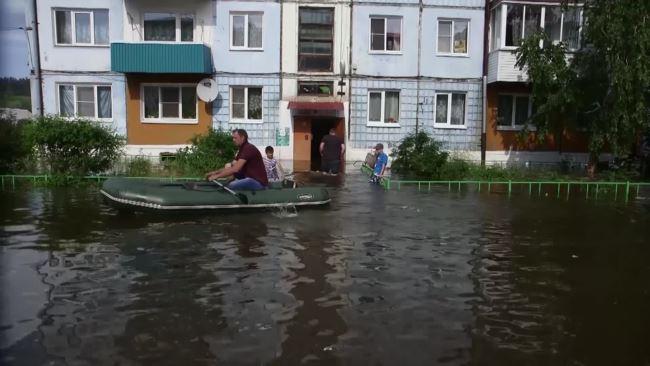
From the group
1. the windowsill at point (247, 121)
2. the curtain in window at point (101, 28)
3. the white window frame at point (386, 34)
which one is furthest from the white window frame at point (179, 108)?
the white window frame at point (386, 34)

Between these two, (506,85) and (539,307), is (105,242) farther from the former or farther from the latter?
(506,85)

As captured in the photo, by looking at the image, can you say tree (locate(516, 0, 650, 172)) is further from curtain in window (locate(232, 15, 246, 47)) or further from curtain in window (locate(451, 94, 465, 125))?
curtain in window (locate(232, 15, 246, 47))

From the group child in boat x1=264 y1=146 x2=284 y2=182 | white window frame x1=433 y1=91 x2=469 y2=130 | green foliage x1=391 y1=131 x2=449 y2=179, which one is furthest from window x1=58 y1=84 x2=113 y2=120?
white window frame x1=433 y1=91 x2=469 y2=130

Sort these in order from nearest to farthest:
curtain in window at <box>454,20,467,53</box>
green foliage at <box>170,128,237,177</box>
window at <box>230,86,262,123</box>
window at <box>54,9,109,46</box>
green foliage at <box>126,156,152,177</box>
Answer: green foliage at <box>126,156,152,177</box>, green foliage at <box>170,128,237,177</box>, window at <box>54,9,109,46</box>, window at <box>230,86,262,123</box>, curtain in window at <box>454,20,467,53</box>

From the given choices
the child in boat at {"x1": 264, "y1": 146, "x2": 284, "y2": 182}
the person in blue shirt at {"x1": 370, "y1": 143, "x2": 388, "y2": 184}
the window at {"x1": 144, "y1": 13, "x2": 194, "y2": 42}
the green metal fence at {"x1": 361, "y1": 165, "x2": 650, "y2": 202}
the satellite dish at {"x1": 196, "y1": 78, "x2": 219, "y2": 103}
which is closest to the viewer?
the child in boat at {"x1": 264, "y1": 146, "x2": 284, "y2": 182}

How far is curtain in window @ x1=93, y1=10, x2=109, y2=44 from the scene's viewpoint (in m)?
23.2

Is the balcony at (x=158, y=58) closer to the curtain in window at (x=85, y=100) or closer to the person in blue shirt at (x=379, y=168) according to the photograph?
the curtain in window at (x=85, y=100)

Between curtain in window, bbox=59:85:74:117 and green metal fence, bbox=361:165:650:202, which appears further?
curtain in window, bbox=59:85:74:117

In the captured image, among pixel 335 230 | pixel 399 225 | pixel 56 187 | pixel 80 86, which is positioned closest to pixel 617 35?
pixel 399 225

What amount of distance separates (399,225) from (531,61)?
10730 millimetres

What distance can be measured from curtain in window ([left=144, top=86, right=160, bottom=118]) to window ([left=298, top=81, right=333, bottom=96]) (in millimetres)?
5724

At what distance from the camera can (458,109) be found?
24281 mm

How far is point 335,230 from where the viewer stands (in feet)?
35.2

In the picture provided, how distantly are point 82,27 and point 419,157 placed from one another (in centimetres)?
1425
